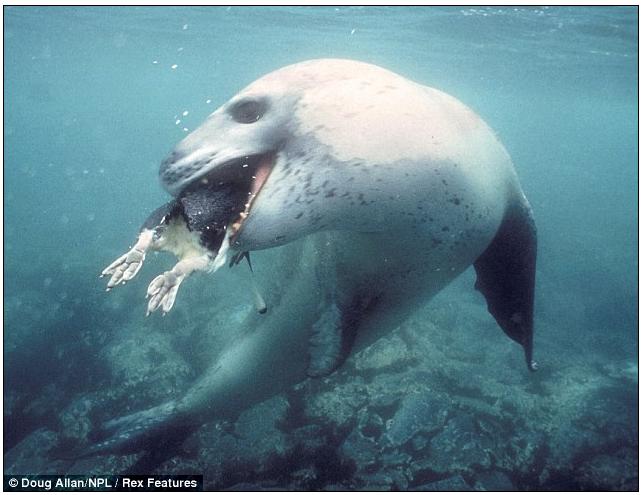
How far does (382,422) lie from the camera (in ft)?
17.7

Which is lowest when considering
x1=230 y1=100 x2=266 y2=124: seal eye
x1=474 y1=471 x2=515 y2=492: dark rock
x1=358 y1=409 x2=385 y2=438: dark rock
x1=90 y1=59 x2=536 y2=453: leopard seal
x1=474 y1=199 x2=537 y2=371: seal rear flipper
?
x1=474 y1=471 x2=515 y2=492: dark rock

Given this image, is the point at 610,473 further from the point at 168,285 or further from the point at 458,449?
the point at 168,285

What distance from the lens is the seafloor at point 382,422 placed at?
4.93 metres

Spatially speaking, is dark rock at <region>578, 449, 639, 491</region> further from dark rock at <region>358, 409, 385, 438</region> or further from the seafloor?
dark rock at <region>358, 409, 385, 438</region>

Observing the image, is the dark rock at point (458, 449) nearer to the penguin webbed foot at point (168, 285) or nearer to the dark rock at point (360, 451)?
the dark rock at point (360, 451)

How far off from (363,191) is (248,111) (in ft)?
2.13

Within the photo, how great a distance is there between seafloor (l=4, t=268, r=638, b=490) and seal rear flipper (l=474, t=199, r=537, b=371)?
2385mm

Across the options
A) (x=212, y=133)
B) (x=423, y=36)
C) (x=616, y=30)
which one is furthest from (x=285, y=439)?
(x=423, y=36)

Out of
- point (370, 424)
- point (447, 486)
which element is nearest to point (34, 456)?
point (370, 424)

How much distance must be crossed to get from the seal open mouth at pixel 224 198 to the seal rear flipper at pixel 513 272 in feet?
5.52

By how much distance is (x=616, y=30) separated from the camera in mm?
15406

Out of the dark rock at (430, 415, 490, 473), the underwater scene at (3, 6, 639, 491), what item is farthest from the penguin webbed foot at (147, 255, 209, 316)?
the dark rock at (430, 415, 490, 473)

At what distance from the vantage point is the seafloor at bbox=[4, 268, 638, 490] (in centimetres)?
493

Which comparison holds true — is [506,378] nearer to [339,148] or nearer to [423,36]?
[339,148]
